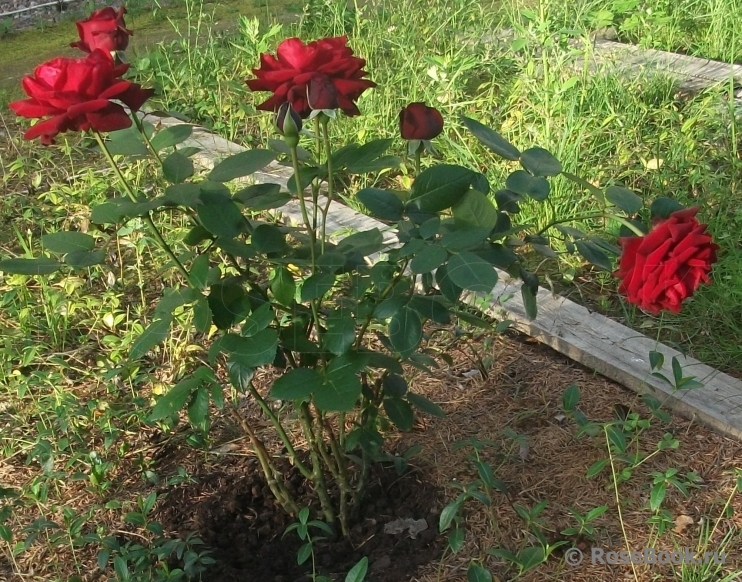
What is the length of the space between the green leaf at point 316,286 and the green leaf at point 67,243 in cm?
42

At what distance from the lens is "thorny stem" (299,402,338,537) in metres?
1.74

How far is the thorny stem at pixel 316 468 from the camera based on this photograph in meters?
1.74

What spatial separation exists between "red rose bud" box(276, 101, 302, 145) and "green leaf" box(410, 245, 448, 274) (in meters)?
0.26

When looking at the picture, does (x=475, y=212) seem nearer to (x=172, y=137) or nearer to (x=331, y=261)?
(x=331, y=261)

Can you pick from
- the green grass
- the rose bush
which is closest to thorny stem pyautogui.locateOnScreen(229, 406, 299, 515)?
the rose bush

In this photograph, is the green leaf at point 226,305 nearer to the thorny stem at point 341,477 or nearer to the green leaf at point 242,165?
the green leaf at point 242,165

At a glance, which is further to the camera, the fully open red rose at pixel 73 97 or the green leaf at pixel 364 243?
the green leaf at pixel 364 243

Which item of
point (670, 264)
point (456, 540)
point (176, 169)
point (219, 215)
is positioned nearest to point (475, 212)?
point (670, 264)

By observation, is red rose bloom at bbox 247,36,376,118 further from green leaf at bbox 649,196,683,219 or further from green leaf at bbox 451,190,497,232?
green leaf at bbox 649,196,683,219

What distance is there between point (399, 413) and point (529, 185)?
1.71 feet

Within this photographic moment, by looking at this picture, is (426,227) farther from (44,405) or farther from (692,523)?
(44,405)

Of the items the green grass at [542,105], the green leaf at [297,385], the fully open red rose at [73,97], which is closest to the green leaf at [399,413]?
the green leaf at [297,385]

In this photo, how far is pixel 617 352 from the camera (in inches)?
90.7

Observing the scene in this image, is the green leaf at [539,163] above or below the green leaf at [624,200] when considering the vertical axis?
above
